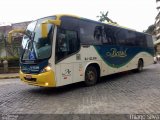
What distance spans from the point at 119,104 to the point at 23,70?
4.50 m

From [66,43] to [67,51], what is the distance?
0.33 m

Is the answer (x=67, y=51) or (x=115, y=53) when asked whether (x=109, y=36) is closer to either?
(x=115, y=53)

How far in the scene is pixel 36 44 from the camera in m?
8.98

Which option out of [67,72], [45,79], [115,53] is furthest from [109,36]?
[45,79]

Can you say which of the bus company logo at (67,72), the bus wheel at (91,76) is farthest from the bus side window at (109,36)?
the bus company logo at (67,72)

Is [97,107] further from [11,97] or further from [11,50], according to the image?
[11,50]

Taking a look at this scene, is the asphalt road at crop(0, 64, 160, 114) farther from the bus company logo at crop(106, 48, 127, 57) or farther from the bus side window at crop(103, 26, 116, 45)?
the bus side window at crop(103, 26, 116, 45)

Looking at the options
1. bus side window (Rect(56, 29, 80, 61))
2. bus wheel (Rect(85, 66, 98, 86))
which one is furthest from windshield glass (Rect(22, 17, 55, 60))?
bus wheel (Rect(85, 66, 98, 86))

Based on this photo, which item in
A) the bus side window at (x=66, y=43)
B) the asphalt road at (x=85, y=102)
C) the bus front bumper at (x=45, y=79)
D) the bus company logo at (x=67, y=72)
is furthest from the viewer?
the bus company logo at (x=67, y=72)

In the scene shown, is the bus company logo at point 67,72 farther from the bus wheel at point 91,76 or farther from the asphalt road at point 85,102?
the bus wheel at point 91,76

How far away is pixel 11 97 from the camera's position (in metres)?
8.82

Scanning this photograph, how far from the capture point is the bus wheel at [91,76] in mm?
10647

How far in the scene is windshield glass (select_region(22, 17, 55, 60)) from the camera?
8.73m

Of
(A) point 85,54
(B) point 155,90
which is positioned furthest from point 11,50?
(B) point 155,90
